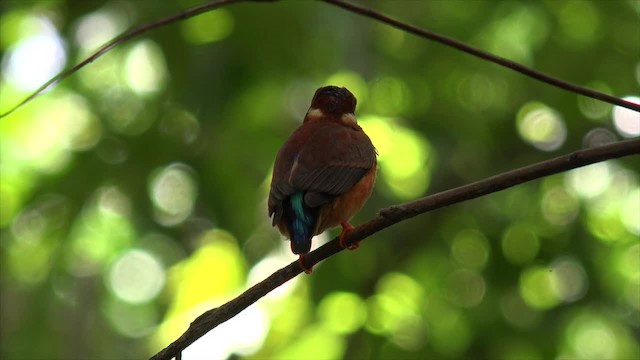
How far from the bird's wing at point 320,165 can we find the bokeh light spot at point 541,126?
204 cm

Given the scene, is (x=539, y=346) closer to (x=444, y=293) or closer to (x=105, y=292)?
(x=444, y=293)

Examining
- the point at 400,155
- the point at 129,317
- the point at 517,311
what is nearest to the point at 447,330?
the point at 517,311

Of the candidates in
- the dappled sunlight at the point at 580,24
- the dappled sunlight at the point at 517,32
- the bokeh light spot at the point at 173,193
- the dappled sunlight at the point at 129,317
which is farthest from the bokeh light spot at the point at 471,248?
the dappled sunlight at the point at 129,317

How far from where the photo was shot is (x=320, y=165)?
12.9ft

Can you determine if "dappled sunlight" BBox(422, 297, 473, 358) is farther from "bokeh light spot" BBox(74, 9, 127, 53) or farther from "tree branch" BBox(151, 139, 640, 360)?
"bokeh light spot" BBox(74, 9, 127, 53)

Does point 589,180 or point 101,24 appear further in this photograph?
point 589,180

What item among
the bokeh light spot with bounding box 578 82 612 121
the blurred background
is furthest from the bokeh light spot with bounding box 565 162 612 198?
the bokeh light spot with bounding box 578 82 612 121

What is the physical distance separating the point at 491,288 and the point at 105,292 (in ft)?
13.2

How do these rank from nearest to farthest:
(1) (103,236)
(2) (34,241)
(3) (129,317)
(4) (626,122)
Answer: (4) (626,122)
(2) (34,241)
(1) (103,236)
(3) (129,317)

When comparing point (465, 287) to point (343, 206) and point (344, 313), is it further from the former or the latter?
point (343, 206)

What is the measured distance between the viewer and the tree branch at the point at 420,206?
2.13 meters

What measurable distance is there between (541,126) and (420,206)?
397cm

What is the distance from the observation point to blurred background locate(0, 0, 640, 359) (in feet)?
17.2

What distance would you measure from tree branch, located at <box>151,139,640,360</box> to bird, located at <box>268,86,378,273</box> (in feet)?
1.78
